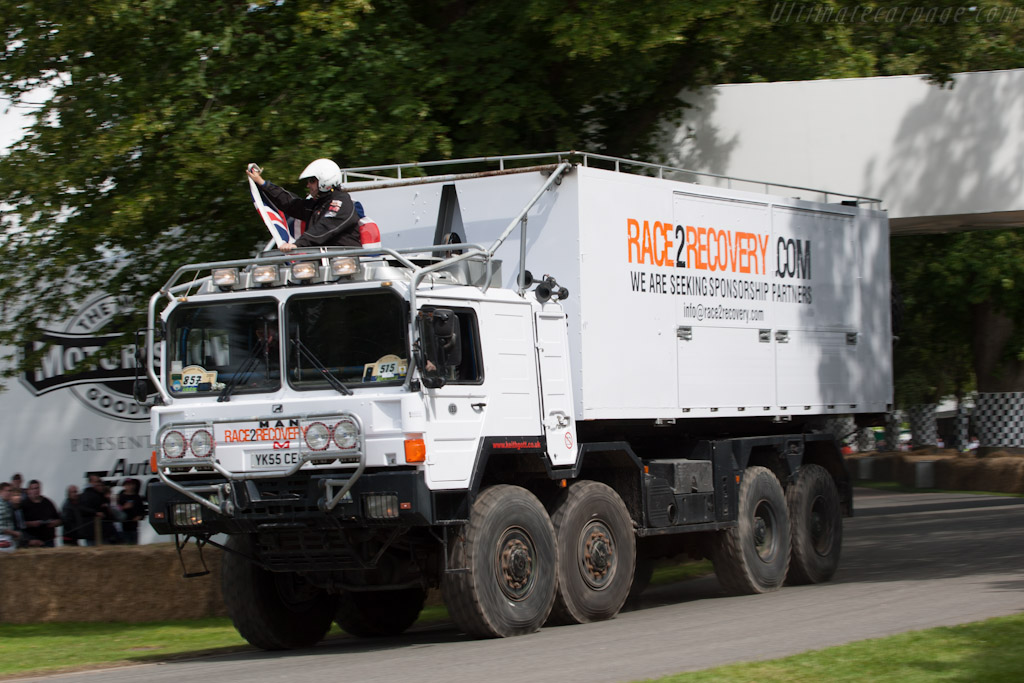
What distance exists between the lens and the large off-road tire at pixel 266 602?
11875 mm

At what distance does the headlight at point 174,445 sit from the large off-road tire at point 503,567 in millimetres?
2306

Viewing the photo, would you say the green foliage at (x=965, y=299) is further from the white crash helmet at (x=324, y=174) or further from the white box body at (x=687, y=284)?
the white crash helmet at (x=324, y=174)

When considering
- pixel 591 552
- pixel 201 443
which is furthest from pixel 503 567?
pixel 201 443

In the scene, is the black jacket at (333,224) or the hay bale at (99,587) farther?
the hay bale at (99,587)

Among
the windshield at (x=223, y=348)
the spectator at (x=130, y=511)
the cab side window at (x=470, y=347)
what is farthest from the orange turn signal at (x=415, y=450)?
the spectator at (x=130, y=511)

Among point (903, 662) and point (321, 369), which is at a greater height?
point (321, 369)

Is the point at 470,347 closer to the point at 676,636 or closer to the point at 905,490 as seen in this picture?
the point at 676,636

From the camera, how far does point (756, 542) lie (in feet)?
49.8

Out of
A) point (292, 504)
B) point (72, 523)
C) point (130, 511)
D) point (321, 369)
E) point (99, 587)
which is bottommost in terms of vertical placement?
point (99, 587)

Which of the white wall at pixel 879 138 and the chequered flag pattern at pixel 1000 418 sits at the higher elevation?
the white wall at pixel 879 138

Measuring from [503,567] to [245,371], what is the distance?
2.63m

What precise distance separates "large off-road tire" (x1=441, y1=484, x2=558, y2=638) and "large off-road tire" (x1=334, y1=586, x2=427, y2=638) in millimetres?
1770

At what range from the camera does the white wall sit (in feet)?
60.5

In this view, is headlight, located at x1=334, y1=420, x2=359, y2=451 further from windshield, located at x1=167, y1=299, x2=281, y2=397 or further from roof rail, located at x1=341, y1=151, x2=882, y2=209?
roof rail, located at x1=341, y1=151, x2=882, y2=209
